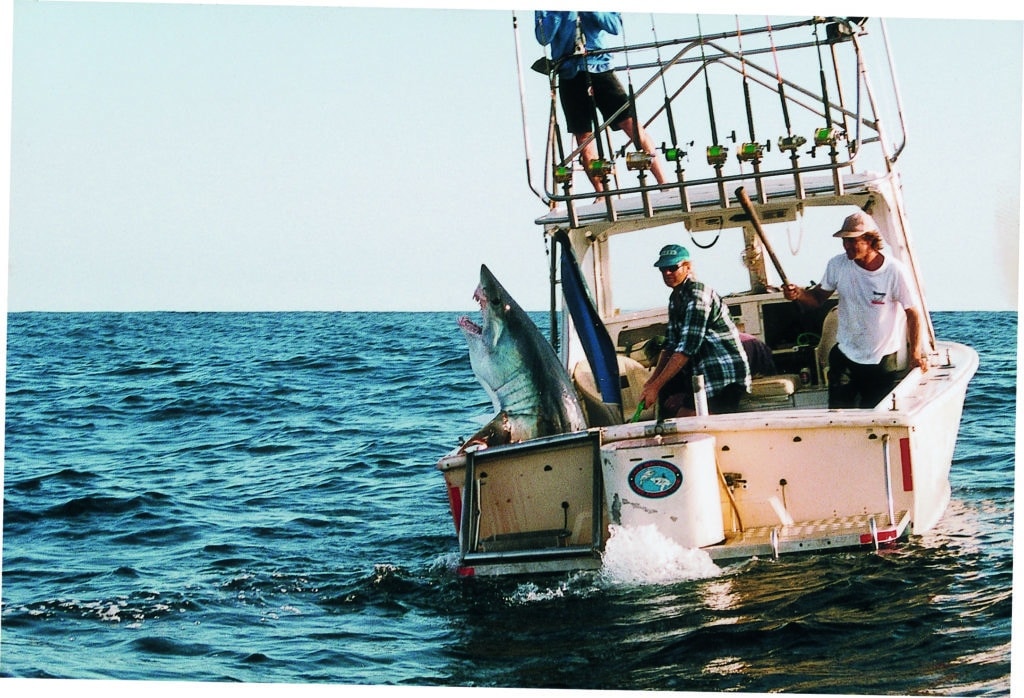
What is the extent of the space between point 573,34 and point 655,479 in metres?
3.27

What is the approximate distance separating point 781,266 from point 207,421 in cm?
862

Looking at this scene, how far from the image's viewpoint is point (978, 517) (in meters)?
8.15

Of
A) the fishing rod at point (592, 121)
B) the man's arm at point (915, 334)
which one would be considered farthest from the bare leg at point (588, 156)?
the man's arm at point (915, 334)

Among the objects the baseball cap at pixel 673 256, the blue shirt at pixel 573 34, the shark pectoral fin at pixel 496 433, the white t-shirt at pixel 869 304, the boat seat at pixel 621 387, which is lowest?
the shark pectoral fin at pixel 496 433

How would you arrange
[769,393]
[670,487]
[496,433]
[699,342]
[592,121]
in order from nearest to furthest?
[670,487]
[699,342]
[496,433]
[769,393]
[592,121]

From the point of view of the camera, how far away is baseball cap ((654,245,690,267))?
6992 mm

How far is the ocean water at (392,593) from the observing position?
19.4 ft

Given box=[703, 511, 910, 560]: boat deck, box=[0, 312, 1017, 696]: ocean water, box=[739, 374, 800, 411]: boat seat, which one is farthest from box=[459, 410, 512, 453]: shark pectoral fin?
box=[739, 374, 800, 411]: boat seat

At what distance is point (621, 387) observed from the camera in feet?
27.9

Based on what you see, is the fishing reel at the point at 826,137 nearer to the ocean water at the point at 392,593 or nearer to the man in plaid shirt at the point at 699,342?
the man in plaid shirt at the point at 699,342

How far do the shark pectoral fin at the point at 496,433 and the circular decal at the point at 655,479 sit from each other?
998mm

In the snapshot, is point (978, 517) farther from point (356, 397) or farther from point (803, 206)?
point (356, 397)

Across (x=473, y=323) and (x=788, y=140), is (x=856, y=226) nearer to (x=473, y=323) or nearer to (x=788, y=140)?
(x=788, y=140)

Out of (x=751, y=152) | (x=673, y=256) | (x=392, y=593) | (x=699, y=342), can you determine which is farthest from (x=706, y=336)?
(x=392, y=593)
